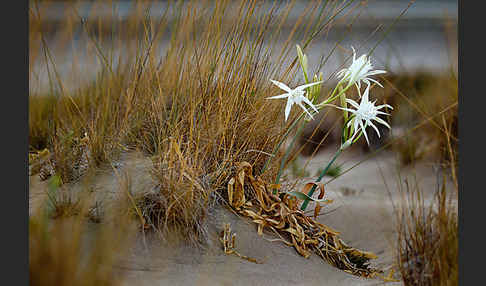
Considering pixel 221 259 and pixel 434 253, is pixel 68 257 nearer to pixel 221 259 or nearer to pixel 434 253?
pixel 221 259

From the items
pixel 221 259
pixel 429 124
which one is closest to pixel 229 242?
pixel 221 259

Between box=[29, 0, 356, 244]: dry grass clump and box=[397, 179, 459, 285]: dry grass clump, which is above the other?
box=[29, 0, 356, 244]: dry grass clump

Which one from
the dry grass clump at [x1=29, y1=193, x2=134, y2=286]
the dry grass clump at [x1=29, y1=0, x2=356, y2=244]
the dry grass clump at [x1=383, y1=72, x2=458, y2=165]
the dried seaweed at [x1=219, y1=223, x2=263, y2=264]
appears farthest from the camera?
the dry grass clump at [x1=383, y1=72, x2=458, y2=165]

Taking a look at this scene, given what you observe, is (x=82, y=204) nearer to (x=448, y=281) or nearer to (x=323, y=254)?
(x=323, y=254)

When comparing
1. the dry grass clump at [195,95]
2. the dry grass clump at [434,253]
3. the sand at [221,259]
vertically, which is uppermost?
the dry grass clump at [195,95]

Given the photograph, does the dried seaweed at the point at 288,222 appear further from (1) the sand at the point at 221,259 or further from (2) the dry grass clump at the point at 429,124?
(2) the dry grass clump at the point at 429,124

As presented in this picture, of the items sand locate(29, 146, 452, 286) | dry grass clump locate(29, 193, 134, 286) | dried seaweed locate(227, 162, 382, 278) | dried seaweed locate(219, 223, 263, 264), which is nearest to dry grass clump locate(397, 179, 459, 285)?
sand locate(29, 146, 452, 286)

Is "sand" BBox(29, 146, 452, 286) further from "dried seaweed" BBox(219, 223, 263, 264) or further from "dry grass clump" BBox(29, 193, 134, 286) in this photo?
"dry grass clump" BBox(29, 193, 134, 286)

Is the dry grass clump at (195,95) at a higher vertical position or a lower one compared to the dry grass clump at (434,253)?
higher

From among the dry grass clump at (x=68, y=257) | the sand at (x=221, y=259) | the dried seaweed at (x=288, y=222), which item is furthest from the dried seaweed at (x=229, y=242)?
the dry grass clump at (x=68, y=257)
